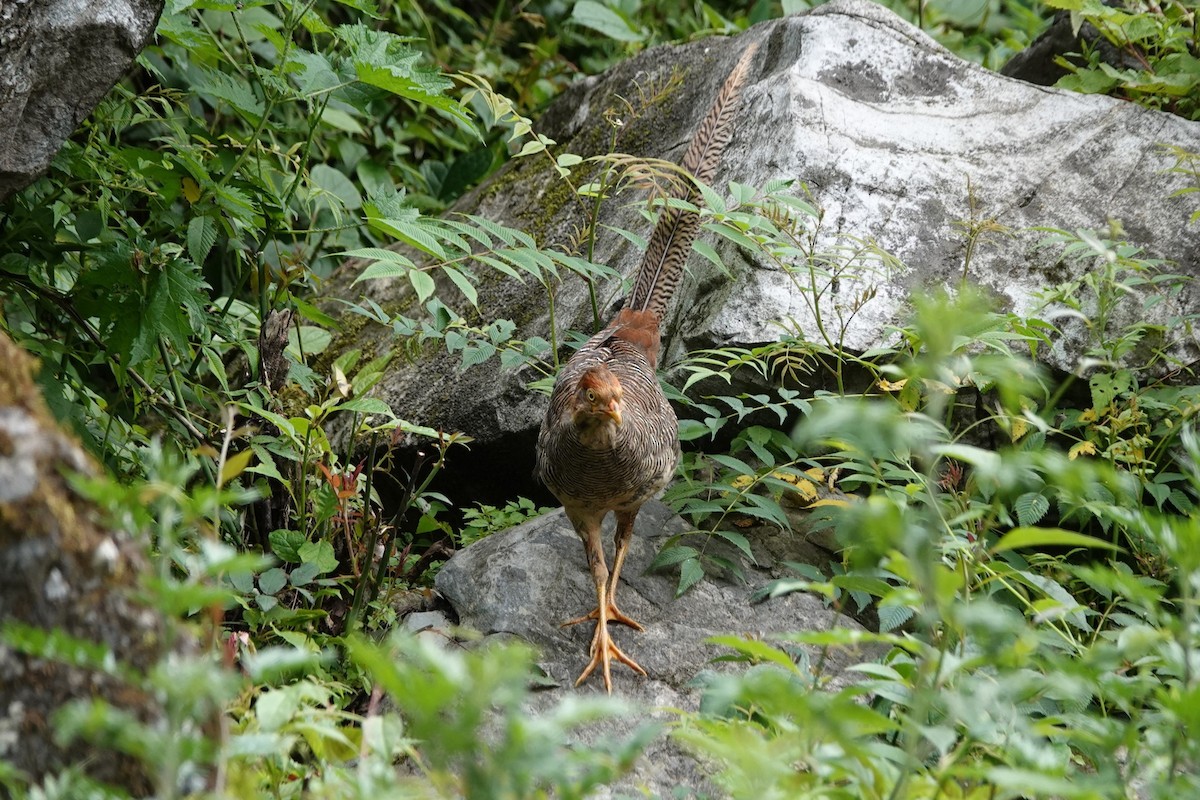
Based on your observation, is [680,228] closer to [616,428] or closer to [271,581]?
[616,428]

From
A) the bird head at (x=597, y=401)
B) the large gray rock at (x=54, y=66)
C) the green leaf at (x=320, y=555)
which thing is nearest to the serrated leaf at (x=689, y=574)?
the bird head at (x=597, y=401)

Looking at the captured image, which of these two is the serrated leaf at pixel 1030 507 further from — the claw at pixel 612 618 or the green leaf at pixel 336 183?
the green leaf at pixel 336 183

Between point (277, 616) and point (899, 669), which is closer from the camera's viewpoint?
point (899, 669)

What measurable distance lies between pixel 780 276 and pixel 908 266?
520 mm

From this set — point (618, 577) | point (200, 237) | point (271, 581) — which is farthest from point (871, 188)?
point (271, 581)

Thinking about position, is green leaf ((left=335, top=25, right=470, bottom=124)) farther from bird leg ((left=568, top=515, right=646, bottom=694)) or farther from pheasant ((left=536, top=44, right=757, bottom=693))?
bird leg ((left=568, top=515, right=646, bottom=694))

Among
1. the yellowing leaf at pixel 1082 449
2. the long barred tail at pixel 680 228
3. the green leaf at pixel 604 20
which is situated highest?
the green leaf at pixel 604 20

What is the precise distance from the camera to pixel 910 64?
15.6ft

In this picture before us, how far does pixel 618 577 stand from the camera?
365cm

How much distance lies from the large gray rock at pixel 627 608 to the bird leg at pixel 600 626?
0.04 meters

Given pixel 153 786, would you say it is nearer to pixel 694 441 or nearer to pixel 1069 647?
pixel 1069 647

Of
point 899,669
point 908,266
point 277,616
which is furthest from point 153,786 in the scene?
point 908,266

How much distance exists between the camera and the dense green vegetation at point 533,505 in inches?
54.6

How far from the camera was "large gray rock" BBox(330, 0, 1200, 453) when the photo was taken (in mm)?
3957
